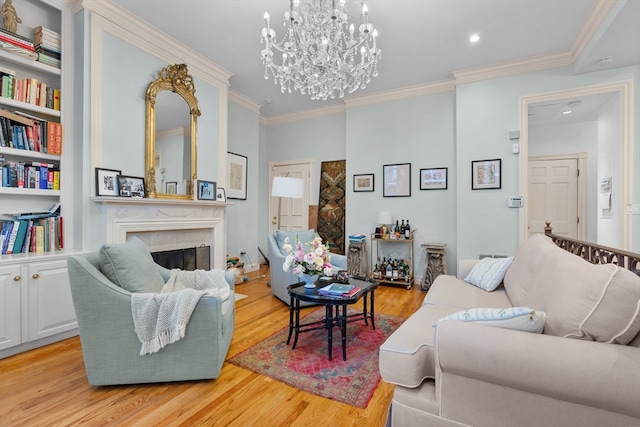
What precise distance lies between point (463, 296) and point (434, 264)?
201cm

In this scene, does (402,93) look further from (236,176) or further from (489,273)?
(489,273)

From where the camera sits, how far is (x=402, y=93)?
4.72m

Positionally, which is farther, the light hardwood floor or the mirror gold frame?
the mirror gold frame

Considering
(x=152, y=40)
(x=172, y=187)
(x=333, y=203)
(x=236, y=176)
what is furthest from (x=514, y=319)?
(x=236, y=176)

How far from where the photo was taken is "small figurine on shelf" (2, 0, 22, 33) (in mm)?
2508

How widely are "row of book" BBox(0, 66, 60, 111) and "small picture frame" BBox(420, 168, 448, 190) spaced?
4440mm

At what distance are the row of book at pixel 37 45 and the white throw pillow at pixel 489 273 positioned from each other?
14.2 ft

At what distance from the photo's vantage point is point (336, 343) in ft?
8.16

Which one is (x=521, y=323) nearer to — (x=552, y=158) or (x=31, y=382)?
(x=31, y=382)

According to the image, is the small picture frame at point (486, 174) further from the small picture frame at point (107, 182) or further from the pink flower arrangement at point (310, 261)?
the small picture frame at point (107, 182)

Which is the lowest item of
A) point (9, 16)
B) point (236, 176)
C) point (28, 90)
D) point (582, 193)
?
point (582, 193)

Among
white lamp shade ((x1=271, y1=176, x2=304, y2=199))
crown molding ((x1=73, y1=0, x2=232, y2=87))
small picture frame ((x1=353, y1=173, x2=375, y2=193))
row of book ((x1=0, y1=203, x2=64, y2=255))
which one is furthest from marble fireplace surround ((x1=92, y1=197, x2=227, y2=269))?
small picture frame ((x1=353, y1=173, x2=375, y2=193))

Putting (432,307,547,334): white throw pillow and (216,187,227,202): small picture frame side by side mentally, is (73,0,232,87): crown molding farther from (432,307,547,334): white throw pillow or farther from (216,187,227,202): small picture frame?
(432,307,547,334): white throw pillow

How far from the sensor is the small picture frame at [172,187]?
138 inches
